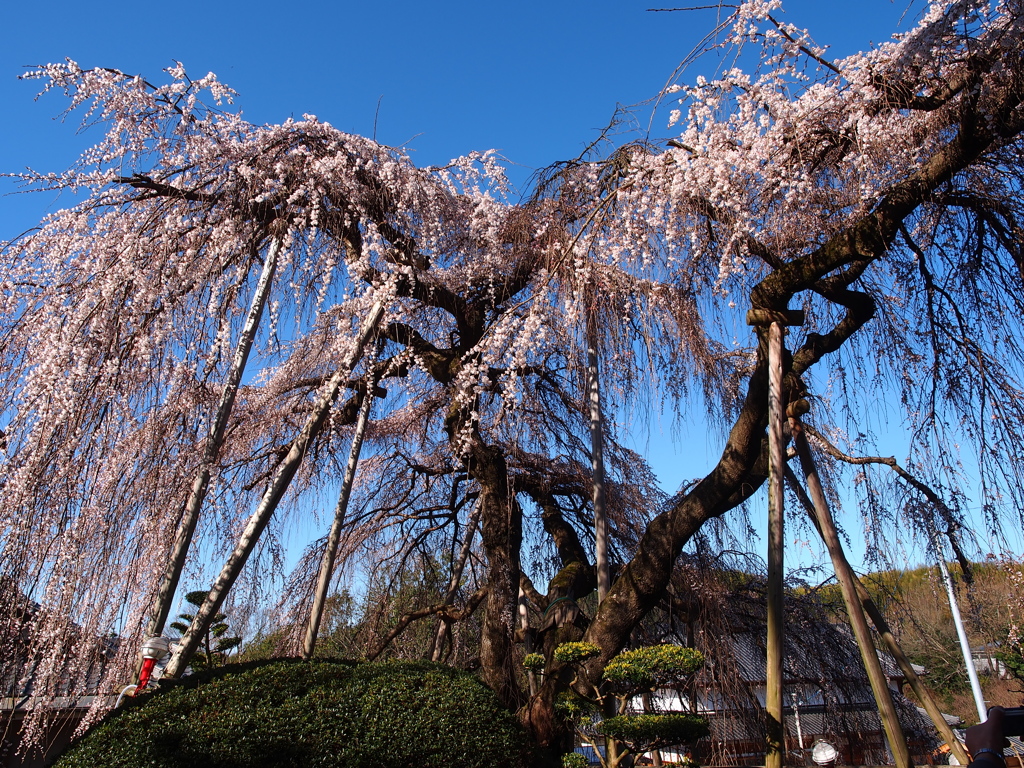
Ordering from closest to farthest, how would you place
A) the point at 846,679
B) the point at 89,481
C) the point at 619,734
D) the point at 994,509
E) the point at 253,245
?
the point at 89,481 < the point at 994,509 < the point at 619,734 < the point at 253,245 < the point at 846,679

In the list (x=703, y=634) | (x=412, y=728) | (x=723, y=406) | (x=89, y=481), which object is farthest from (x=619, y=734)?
(x=89, y=481)

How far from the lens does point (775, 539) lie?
13.1ft

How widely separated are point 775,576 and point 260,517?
A: 3.41 meters

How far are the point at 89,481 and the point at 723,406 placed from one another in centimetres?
504

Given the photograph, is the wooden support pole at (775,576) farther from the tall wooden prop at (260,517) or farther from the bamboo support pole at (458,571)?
the bamboo support pole at (458,571)

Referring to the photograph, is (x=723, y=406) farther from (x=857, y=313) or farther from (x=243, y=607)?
(x=243, y=607)

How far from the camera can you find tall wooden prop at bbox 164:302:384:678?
401cm

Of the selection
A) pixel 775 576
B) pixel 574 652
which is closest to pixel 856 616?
pixel 775 576

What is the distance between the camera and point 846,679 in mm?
6613

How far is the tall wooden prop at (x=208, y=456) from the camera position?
3889mm

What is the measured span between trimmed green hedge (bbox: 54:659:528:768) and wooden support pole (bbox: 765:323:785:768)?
1.63 meters

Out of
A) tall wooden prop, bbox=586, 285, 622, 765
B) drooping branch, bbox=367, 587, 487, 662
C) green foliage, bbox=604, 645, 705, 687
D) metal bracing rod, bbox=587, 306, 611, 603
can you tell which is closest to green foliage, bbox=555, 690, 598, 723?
green foliage, bbox=604, 645, 705, 687

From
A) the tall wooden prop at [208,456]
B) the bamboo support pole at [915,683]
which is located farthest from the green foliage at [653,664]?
the tall wooden prop at [208,456]

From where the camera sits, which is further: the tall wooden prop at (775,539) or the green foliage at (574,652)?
the green foliage at (574,652)
